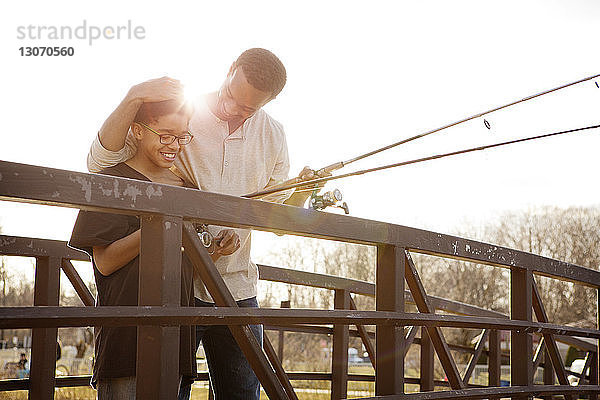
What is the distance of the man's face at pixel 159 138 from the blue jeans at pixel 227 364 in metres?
0.66

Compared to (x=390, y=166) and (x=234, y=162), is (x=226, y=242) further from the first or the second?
(x=390, y=166)

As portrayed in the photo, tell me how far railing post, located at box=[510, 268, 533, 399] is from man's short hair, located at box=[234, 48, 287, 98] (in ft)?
5.24

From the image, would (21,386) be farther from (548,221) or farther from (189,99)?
(548,221)

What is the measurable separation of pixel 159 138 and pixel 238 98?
21.5 inches

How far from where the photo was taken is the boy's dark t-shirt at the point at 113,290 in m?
2.48

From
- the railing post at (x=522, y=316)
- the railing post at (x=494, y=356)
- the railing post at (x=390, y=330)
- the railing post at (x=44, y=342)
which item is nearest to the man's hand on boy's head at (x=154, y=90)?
the railing post at (x=390, y=330)

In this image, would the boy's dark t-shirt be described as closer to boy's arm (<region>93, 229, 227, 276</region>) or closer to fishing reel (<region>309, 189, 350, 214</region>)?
boy's arm (<region>93, 229, 227, 276</region>)

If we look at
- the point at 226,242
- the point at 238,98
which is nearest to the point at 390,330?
the point at 226,242

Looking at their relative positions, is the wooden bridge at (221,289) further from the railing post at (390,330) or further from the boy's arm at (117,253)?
the boy's arm at (117,253)

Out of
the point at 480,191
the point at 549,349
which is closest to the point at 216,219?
the point at 549,349

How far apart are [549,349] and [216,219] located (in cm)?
277

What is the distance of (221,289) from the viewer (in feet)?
7.97

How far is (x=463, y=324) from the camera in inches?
139

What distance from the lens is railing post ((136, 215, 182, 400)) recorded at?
2.24 metres
